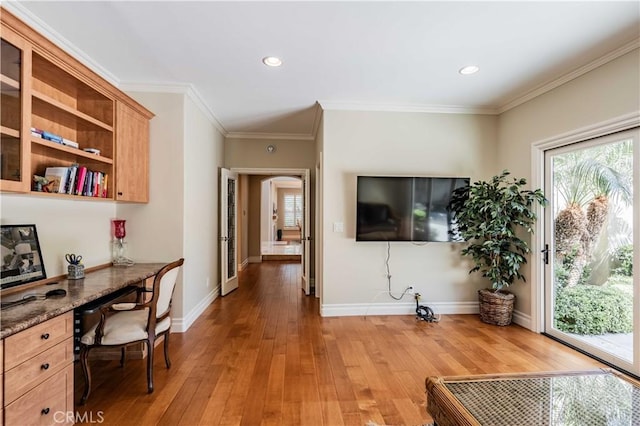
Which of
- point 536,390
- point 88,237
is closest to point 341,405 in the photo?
point 536,390

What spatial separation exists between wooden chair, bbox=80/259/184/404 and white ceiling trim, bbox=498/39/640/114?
4.18m

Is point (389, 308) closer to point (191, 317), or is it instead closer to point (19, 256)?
point (191, 317)

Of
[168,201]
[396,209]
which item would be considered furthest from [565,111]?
[168,201]

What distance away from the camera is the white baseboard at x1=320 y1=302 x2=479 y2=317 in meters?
3.88

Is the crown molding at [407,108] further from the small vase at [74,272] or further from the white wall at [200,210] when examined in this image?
the small vase at [74,272]

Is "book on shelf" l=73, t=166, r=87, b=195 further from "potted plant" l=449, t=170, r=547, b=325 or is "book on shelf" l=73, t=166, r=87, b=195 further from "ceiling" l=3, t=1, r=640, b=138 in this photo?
"potted plant" l=449, t=170, r=547, b=325

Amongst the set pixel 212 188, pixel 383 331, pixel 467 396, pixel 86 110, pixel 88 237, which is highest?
pixel 86 110

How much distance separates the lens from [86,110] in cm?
273

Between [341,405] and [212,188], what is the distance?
3.54m

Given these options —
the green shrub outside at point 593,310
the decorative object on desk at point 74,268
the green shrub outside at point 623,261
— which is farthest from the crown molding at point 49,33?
the green shrub outside at point 593,310

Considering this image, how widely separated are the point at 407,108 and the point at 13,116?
3816mm

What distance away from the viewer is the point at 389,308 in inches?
155

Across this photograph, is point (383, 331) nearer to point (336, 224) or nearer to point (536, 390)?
point (336, 224)

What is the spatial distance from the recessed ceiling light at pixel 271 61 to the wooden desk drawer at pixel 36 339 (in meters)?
2.50
